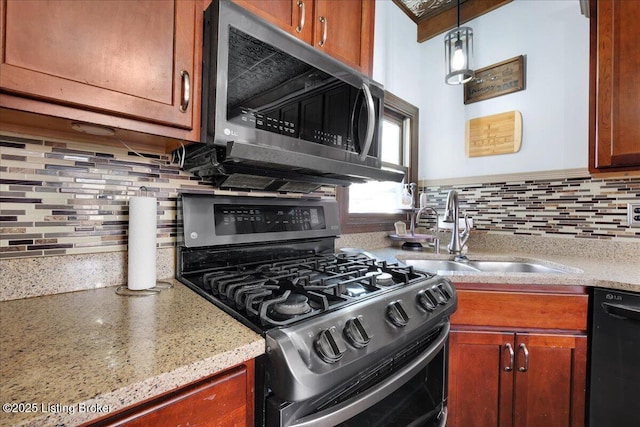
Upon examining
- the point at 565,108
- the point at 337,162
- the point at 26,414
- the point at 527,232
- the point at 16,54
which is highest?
the point at 565,108

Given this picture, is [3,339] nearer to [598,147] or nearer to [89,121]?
[89,121]

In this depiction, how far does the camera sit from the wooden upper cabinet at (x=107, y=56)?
61 cm

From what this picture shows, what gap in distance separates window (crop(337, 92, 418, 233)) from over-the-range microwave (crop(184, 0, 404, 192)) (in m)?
0.54

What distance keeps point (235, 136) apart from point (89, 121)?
341 millimetres

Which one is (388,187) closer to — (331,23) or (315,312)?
(331,23)

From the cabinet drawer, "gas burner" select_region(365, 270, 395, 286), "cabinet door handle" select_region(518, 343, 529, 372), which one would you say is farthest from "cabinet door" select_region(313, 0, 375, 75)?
"cabinet door handle" select_region(518, 343, 529, 372)

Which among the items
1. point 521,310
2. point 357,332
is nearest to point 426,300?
point 357,332

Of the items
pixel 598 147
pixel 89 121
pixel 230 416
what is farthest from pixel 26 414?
pixel 598 147

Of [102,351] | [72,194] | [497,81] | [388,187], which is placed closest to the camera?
[102,351]

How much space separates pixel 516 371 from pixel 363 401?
869mm

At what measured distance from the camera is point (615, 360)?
42.5 inches

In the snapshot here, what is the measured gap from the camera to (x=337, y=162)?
3.45 ft

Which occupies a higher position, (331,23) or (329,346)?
(331,23)

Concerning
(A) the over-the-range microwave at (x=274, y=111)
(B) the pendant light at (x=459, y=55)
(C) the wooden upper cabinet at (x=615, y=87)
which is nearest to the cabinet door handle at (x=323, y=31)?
(A) the over-the-range microwave at (x=274, y=111)
